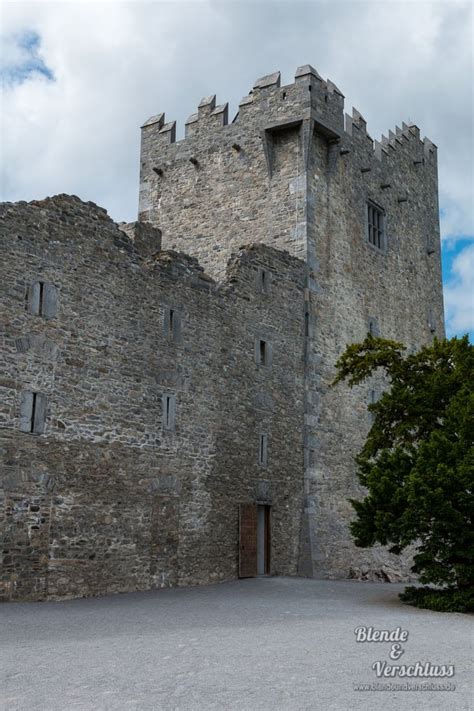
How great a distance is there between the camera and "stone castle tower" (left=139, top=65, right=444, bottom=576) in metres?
18.6

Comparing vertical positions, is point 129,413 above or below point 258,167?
below

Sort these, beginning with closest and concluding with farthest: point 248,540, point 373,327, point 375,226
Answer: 1. point 248,540
2. point 373,327
3. point 375,226

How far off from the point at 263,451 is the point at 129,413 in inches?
159

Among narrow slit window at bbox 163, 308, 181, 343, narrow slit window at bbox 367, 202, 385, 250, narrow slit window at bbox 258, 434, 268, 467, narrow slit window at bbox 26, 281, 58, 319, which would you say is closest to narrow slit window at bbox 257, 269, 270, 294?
narrow slit window at bbox 163, 308, 181, 343

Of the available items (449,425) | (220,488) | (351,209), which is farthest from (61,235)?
(351,209)

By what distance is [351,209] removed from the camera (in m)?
21.3

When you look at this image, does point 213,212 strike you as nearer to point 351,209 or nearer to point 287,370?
point 351,209

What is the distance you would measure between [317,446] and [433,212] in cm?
1134

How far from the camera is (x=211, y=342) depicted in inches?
627

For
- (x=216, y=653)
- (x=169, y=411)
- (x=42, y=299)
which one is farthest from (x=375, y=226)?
(x=216, y=653)

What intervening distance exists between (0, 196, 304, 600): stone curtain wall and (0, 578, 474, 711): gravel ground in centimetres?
122

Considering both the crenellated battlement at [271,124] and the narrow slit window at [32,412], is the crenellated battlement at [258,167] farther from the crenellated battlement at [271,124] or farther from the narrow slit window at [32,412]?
the narrow slit window at [32,412]

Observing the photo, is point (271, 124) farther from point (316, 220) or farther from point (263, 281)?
point (263, 281)

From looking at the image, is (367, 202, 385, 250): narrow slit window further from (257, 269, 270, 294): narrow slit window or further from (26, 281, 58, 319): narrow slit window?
(26, 281, 58, 319): narrow slit window
